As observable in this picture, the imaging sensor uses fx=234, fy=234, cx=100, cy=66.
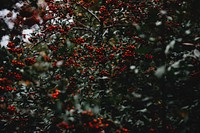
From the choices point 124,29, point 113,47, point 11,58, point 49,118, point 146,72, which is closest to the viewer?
point 146,72

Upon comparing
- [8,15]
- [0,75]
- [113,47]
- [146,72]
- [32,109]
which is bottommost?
[146,72]

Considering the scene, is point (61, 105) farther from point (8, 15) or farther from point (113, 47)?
point (8, 15)

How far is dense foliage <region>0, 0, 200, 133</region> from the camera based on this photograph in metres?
1.85

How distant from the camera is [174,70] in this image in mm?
1747

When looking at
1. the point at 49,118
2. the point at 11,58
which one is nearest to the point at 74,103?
the point at 49,118

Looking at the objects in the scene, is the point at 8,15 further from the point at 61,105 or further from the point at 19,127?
the point at 61,105

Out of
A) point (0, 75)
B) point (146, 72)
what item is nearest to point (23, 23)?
point (0, 75)

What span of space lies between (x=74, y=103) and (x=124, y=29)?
7.08 feet

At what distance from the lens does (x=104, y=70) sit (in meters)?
3.07

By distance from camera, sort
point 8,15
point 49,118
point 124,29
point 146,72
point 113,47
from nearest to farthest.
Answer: point 146,72 → point 49,118 → point 113,47 → point 124,29 → point 8,15

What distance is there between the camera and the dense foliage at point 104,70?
1.85 metres

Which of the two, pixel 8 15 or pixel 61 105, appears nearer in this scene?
pixel 61 105

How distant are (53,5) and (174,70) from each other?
117 inches

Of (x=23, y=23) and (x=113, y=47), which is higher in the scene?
(x=23, y=23)
